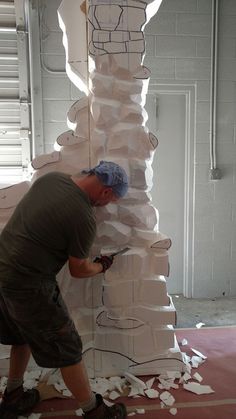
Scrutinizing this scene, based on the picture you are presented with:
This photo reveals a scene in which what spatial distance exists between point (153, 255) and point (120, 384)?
2.43ft

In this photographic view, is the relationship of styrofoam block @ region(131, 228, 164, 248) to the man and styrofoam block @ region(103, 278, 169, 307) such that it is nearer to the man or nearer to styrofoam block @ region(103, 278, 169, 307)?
styrofoam block @ region(103, 278, 169, 307)

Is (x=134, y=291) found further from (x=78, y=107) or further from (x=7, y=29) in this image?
(x=7, y=29)

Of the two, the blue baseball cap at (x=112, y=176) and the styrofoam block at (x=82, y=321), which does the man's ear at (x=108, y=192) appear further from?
the styrofoam block at (x=82, y=321)

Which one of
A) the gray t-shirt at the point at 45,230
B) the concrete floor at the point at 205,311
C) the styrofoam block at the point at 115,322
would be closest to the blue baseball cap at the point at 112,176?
the gray t-shirt at the point at 45,230

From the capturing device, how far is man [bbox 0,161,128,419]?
1561 millimetres

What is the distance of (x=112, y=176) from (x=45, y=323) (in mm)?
700

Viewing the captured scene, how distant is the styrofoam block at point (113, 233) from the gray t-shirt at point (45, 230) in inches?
19.1

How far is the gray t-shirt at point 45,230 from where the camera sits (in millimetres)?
1548

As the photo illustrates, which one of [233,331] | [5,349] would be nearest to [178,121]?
[233,331]

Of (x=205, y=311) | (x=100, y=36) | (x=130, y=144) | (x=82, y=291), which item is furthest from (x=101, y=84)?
(x=205, y=311)

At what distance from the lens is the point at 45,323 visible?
64.7 inches

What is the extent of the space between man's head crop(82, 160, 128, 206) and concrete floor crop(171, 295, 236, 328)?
1.68m

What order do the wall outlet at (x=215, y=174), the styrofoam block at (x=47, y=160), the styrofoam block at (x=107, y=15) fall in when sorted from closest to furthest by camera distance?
the styrofoam block at (x=107, y=15) → the styrofoam block at (x=47, y=160) → the wall outlet at (x=215, y=174)

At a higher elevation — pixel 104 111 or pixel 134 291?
pixel 104 111
